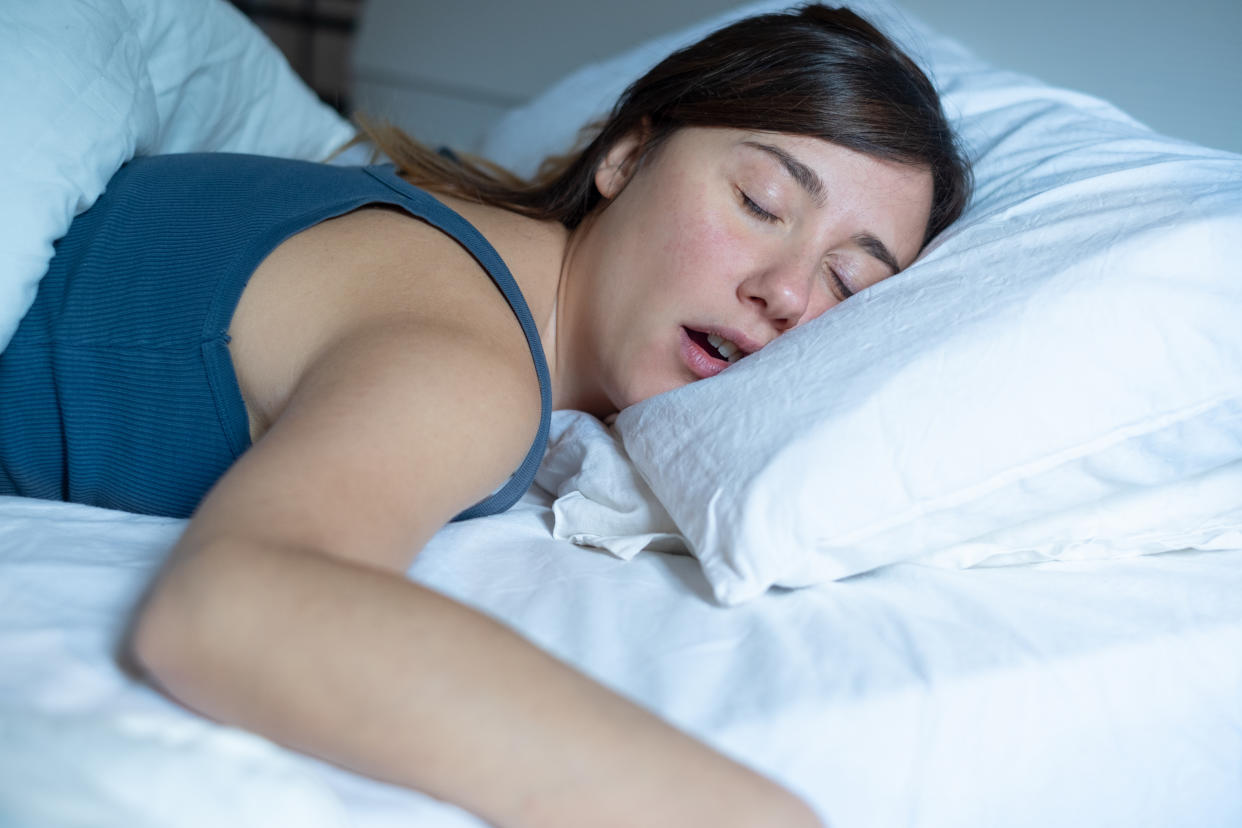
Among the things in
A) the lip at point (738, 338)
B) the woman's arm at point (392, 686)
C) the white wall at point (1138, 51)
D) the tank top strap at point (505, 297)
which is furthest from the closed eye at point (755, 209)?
the white wall at point (1138, 51)

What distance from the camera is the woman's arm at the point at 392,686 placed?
1.40ft

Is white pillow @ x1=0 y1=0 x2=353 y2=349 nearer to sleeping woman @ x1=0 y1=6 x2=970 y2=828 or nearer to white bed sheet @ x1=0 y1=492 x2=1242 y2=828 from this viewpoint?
sleeping woman @ x1=0 y1=6 x2=970 y2=828

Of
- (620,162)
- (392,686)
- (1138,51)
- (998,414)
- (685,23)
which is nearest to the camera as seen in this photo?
(392,686)

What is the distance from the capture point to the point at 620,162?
Answer: 104 centimetres

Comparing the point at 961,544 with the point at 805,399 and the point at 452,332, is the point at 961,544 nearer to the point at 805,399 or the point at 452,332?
the point at 805,399

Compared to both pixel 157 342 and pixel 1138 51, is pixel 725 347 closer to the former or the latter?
pixel 157 342

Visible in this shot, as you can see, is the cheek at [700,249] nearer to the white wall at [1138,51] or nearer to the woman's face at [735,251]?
the woman's face at [735,251]

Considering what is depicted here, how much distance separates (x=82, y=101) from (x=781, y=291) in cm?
64

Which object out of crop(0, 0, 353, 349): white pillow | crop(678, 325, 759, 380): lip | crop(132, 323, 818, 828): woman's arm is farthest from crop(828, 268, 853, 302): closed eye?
crop(0, 0, 353, 349): white pillow

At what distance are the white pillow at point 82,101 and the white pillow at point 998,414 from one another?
51 centimetres

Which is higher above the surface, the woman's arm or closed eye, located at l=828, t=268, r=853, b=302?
closed eye, located at l=828, t=268, r=853, b=302

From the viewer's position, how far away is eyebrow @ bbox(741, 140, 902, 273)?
868mm

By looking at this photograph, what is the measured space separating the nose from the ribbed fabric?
21 cm

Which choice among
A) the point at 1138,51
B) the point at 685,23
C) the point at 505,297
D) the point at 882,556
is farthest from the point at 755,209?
the point at 685,23
